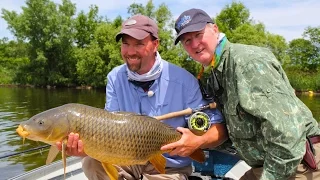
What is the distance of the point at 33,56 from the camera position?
5272 cm

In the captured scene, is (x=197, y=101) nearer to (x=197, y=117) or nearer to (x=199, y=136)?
(x=197, y=117)

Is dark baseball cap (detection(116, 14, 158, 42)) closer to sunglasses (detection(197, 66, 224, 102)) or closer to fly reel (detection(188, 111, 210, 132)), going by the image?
sunglasses (detection(197, 66, 224, 102))

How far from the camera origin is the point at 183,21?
3.45 m

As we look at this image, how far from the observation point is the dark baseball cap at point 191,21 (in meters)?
3.33

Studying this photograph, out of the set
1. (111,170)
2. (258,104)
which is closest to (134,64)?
(111,170)

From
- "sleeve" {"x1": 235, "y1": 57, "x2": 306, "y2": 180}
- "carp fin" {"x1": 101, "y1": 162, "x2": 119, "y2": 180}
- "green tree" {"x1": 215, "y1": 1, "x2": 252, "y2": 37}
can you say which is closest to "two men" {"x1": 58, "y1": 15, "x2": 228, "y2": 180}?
"carp fin" {"x1": 101, "y1": 162, "x2": 119, "y2": 180}

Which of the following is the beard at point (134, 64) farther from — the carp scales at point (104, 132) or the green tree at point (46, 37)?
the green tree at point (46, 37)

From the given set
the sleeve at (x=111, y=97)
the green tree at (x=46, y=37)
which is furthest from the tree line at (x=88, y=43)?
the sleeve at (x=111, y=97)

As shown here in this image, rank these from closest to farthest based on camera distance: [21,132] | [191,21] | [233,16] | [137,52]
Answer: [21,132] → [191,21] → [137,52] → [233,16]

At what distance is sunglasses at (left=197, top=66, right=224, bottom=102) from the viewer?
3.43 metres

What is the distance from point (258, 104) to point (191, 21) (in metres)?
0.96

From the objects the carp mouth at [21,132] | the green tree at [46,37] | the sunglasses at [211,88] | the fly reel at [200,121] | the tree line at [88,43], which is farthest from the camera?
the green tree at [46,37]

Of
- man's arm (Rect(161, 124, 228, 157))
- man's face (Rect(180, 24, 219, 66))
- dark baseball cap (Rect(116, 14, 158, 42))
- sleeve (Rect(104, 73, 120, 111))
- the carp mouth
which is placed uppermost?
dark baseball cap (Rect(116, 14, 158, 42))

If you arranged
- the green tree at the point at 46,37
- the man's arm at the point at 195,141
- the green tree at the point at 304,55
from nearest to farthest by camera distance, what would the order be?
the man's arm at the point at 195,141 → the green tree at the point at 46,37 → the green tree at the point at 304,55
